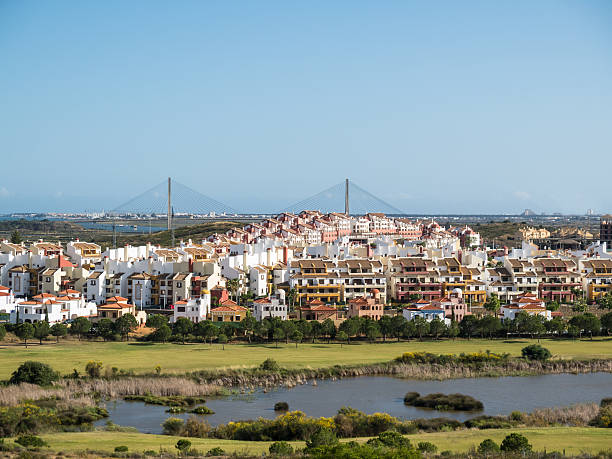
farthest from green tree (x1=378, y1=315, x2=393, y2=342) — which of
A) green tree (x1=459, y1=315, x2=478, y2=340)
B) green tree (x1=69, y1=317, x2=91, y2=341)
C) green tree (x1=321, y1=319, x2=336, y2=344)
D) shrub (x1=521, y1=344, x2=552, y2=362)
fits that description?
green tree (x1=69, y1=317, x2=91, y2=341)

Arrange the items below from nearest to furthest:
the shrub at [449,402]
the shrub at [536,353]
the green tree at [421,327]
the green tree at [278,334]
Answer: the shrub at [449,402], the shrub at [536,353], the green tree at [278,334], the green tree at [421,327]

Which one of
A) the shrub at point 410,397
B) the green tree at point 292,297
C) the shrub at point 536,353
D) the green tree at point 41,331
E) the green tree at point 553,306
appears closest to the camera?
the shrub at point 410,397

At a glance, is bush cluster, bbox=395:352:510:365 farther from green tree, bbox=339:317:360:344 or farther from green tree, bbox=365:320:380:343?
green tree, bbox=339:317:360:344

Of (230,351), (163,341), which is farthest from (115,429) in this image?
(163,341)

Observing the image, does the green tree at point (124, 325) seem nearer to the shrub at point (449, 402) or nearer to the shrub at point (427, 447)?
the shrub at point (449, 402)

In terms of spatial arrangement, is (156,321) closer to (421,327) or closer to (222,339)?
(222,339)

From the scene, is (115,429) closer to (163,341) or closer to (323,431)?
(323,431)

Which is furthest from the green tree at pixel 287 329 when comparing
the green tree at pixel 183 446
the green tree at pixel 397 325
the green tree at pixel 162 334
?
the green tree at pixel 183 446
